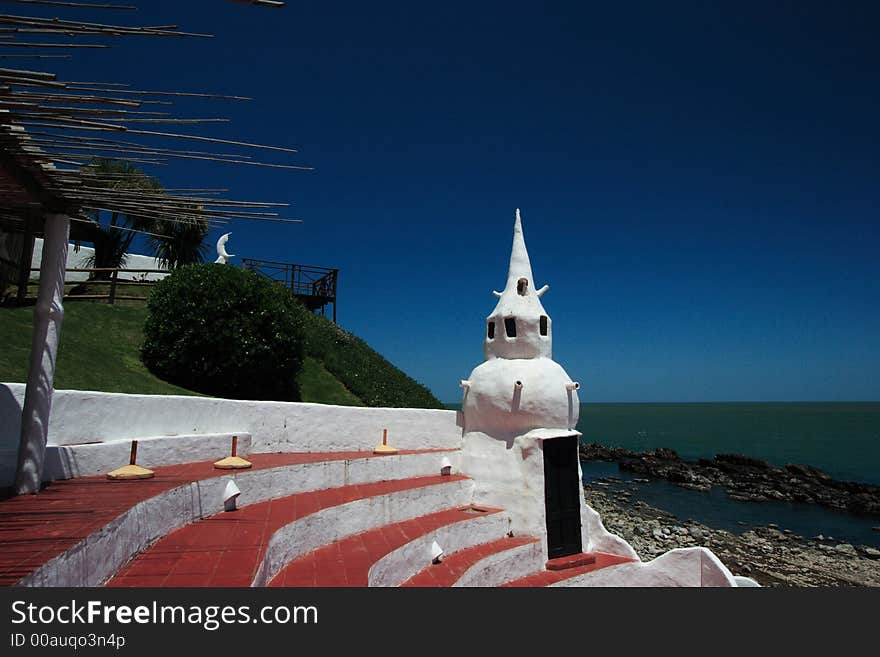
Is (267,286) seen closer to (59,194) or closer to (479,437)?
(479,437)

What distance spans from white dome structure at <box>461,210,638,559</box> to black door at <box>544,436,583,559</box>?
0.8 inches

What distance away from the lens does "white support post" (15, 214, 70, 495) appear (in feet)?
19.8

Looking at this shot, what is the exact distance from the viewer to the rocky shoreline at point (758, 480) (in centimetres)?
2933

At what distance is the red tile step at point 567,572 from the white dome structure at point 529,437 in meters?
0.23

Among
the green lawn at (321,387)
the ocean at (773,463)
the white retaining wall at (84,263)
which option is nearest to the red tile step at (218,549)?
the green lawn at (321,387)

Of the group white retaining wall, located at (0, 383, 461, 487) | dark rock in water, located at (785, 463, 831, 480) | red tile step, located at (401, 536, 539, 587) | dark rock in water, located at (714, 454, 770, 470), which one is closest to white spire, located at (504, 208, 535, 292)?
white retaining wall, located at (0, 383, 461, 487)

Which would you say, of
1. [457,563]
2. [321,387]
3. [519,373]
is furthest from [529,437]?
[321,387]

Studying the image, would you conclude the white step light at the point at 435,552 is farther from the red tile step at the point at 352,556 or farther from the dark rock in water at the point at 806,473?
the dark rock in water at the point at 806,473

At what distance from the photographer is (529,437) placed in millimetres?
11328

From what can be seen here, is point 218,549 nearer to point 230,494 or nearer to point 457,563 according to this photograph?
point 230,494

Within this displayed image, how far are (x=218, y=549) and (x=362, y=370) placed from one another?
17449 mm

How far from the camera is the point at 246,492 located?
7.85 m
